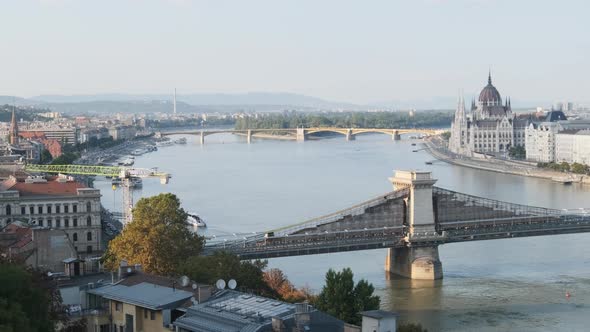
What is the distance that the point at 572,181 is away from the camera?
4881 cm

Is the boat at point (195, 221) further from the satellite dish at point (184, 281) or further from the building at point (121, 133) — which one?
the building at point (121, 133)

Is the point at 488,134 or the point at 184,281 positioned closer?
the point at 184,281

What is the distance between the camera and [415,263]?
2153 cm

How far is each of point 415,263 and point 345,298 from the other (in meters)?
7.51

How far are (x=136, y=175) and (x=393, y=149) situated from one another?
114 ft

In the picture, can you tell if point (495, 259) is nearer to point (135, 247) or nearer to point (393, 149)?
point (135, 247)

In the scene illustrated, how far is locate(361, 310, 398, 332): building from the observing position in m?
8.89

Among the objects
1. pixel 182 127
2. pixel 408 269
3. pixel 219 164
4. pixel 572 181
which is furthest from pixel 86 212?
pixel 182 127

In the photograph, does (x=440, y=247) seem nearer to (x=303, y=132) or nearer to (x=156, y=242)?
(x=156, y=242)

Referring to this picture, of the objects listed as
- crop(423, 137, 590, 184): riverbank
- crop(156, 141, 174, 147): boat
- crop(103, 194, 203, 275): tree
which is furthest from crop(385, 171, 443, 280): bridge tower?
crop(156, 141, 174, 147): boat

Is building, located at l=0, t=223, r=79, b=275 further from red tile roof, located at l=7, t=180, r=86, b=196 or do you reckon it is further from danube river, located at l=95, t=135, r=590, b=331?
red tile roof, located at l=7, t=180, r=86, b=196

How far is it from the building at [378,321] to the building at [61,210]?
14030mm

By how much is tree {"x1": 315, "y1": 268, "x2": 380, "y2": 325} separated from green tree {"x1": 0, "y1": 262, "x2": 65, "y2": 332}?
4.96 meters

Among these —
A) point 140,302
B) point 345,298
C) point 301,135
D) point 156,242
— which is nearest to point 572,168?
point 156,242
